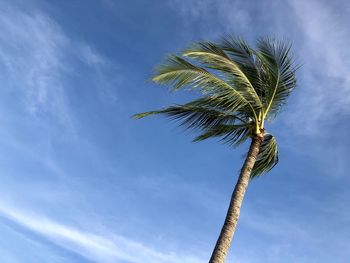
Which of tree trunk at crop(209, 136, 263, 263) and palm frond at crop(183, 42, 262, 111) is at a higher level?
palm frond at crop(183, 42, 262, 111)

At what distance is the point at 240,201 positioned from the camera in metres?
A: 10.2

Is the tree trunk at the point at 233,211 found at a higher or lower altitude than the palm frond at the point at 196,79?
lower

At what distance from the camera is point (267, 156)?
13062 mm

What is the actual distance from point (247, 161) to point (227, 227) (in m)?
2.06

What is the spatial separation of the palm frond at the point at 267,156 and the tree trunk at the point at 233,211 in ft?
4.49

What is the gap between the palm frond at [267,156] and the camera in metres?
12.8

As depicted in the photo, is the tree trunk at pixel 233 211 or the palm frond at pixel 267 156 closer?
the tree trunk at pixel 233 211

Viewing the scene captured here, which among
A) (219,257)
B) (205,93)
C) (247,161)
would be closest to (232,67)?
(205,93)

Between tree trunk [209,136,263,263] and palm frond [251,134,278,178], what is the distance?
1.37 m

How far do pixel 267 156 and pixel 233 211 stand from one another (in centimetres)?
357

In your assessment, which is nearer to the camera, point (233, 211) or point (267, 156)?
point (233, 211)

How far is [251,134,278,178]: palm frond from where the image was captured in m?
12.8

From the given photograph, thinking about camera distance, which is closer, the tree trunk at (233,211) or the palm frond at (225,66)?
the tree trunk at (233,211)

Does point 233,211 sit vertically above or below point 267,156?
below
